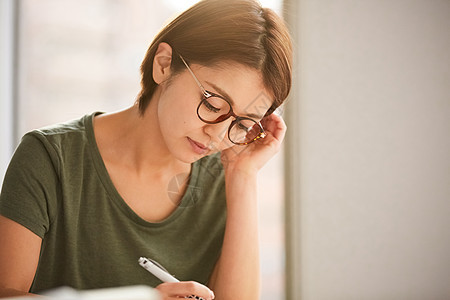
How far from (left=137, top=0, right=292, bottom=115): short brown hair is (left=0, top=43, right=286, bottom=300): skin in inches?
0.9

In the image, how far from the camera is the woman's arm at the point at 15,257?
0.99 metres

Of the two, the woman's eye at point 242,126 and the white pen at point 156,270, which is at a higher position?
the woman's eye at point 242,126

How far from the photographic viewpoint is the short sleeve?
1.03m

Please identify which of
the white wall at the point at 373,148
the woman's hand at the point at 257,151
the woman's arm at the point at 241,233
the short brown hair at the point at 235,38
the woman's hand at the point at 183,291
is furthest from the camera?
the white wall at the point at 373,148

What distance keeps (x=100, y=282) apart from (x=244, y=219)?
401 mm

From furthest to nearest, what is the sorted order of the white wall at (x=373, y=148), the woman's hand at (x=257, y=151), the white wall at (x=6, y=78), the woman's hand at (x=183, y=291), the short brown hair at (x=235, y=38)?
the white wall at (x=6, y=78)
the white wall at (x=373, y=148)
the woman's hand at (x=257, y=151)
the short brown hair at (x=235, y=38)
the woman's hand at (x=183, y=291)

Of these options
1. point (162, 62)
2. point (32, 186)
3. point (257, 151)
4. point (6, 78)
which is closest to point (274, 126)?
point (257, 151)

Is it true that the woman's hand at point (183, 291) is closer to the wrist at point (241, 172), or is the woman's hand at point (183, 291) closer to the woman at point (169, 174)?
the woman at point (169, 174)

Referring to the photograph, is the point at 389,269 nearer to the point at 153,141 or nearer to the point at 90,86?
the point at 153,141

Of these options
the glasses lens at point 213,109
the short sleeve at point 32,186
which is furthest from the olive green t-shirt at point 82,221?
the glasses lens at point 213,109

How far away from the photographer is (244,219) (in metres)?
1.25

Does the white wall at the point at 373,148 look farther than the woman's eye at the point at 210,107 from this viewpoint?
Yes

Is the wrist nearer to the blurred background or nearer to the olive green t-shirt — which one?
the olive green t-shirt

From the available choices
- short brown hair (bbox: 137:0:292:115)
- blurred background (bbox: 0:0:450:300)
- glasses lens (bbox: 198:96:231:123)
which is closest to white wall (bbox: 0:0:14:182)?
blurred background (bbox: 0:0:450:300)
